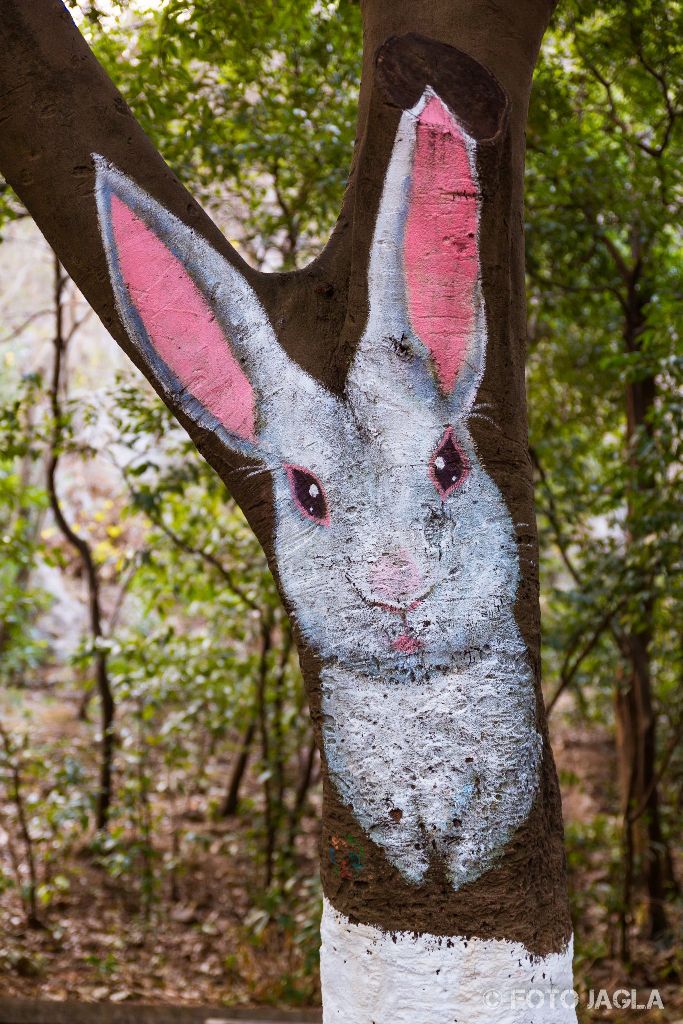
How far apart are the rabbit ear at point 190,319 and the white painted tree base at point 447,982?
877 mm

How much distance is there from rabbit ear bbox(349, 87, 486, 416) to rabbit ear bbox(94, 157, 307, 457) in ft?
0.63

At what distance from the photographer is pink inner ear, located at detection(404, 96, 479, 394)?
1.57 metres

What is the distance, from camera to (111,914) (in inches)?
185

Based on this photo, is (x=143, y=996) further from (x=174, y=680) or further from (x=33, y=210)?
(x=33, y=210)

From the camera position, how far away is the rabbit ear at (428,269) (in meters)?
1.58

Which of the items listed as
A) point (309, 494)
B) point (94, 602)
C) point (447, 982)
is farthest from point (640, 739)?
point (309, 494)

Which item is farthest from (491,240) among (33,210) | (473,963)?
(473,963)

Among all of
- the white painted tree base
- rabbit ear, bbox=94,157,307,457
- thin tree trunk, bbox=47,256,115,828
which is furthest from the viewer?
thin tree trunk, bbox=47,256,115,828

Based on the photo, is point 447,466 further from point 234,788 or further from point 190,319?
point 234,788

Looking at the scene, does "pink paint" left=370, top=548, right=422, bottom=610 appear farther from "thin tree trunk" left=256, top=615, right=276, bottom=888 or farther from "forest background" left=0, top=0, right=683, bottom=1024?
"thin tree trunk" left=256, top=615, right=276, bottom=888

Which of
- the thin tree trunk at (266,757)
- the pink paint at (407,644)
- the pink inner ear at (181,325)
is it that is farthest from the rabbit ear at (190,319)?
the thin tree trunk at (266,757)

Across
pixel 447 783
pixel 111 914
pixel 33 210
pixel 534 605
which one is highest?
pixel 33 210

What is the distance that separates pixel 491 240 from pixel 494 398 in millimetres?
275

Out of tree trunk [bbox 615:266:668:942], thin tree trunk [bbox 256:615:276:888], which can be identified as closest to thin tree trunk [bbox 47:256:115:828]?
thin tree trunk [bbox 256:615:276:888]
